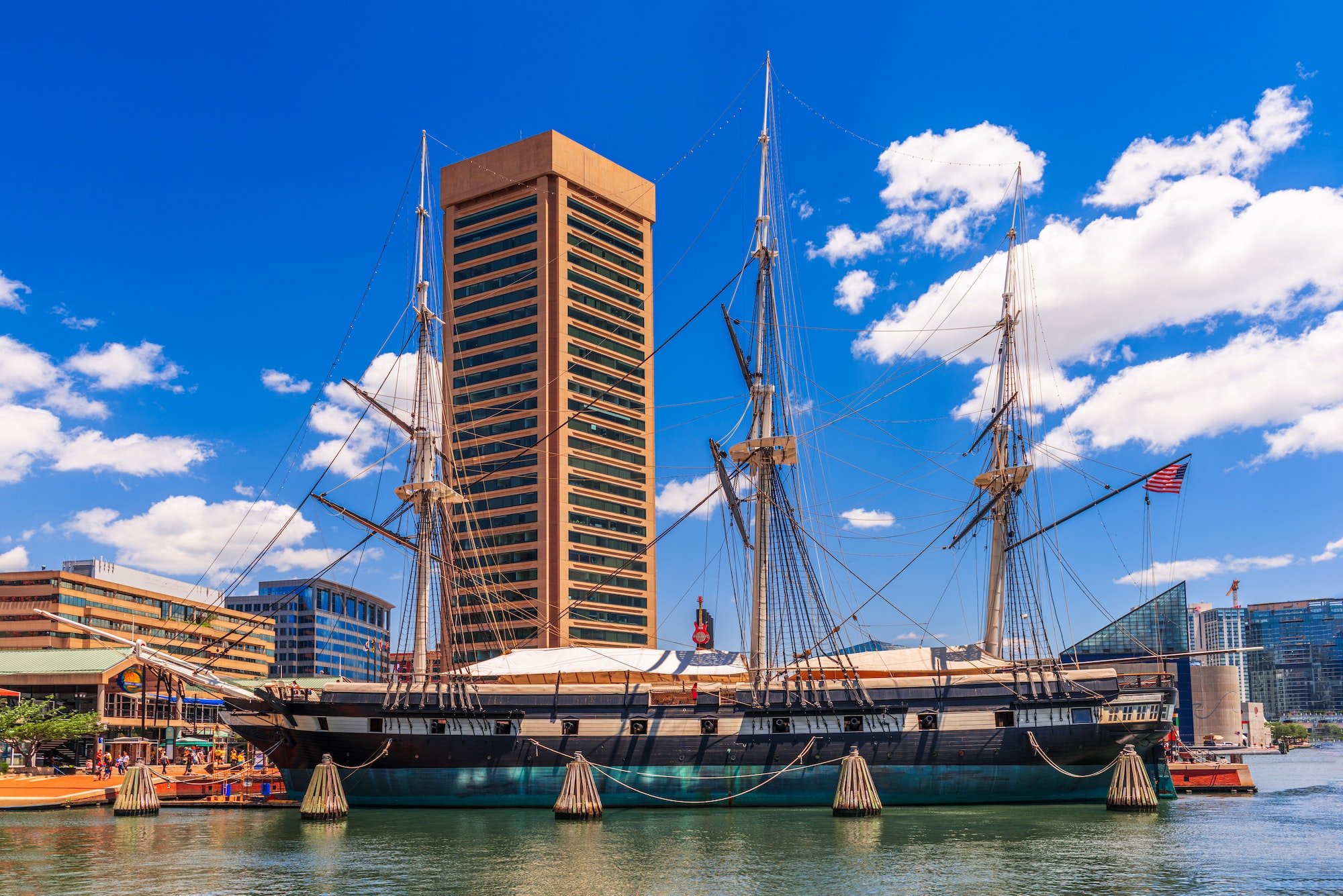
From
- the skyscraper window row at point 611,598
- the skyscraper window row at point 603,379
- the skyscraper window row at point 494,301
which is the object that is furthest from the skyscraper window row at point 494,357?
the skyscraper window row at point 611,598

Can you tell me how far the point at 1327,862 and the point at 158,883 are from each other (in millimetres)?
32567

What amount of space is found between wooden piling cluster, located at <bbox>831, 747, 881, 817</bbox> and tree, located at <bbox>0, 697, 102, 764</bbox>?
48791 mm

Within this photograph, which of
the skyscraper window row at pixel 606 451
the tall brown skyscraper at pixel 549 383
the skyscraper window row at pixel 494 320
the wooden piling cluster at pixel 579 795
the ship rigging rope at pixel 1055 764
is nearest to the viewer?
the wooden piling cluster at pixel 579 795

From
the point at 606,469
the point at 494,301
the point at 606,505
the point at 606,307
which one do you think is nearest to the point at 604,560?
the point at 606,505

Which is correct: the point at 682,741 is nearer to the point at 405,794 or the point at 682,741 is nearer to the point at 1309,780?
the point at 405,794

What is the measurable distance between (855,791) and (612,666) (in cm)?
1411

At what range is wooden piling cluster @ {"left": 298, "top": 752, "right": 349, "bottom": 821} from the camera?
43.6 m

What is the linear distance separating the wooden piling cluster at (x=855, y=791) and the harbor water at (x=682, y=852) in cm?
72

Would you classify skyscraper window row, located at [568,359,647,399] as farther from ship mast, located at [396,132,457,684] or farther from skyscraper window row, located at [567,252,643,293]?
ship mast, located at [396,132,457,684]

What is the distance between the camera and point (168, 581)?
16375 cm

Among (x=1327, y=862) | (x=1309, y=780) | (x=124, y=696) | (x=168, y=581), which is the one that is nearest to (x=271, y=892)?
(x=1327, y=862)

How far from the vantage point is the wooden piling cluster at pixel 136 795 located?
47.7 meters

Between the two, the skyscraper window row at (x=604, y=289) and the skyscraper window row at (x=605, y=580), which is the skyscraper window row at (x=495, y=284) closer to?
the skyscraper window row at (x=604, y=289)

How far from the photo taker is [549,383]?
436 ft
